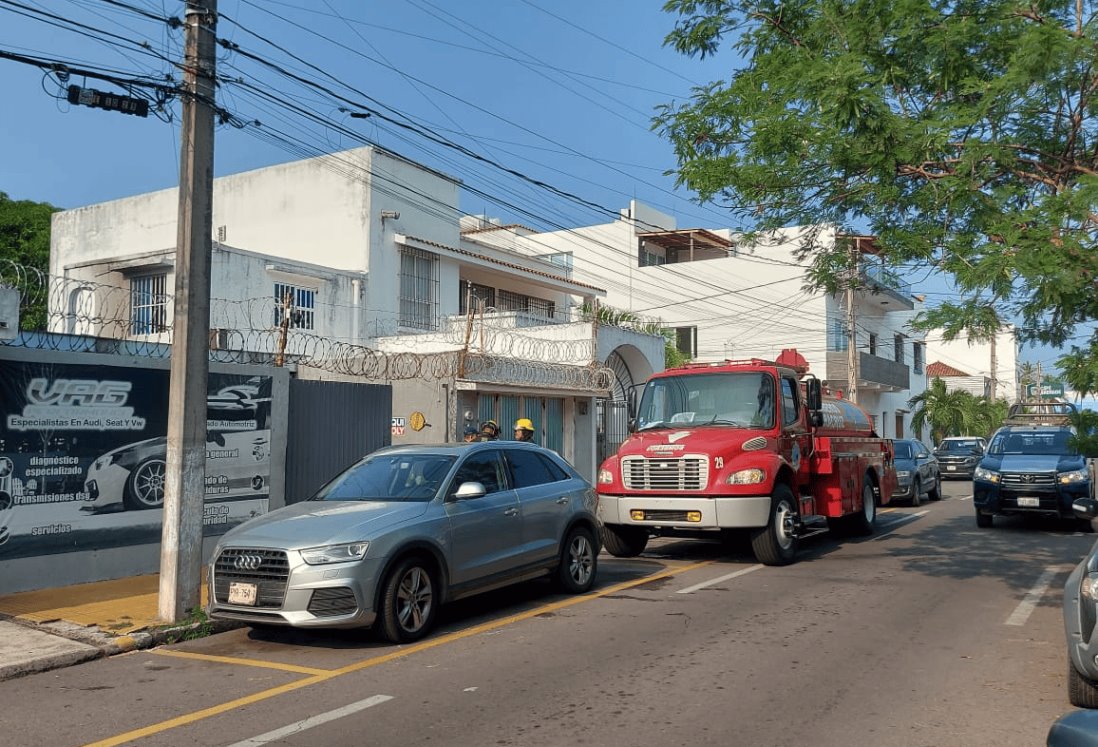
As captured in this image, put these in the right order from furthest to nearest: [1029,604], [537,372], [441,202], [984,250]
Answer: [441,202] < [537,372] < [1029,604] < [984,250]

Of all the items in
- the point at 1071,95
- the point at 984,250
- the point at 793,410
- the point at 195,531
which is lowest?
the point at 195,531

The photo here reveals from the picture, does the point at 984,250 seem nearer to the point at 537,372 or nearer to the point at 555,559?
the point at 555,559

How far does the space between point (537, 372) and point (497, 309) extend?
9286 millimetres

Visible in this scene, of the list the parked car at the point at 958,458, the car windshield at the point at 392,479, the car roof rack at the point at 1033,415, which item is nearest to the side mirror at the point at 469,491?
the car windshield at the point at 392,479

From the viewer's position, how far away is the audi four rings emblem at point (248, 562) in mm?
7605

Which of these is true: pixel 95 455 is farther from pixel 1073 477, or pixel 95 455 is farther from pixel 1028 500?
pixel 1073 477

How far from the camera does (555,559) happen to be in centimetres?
970

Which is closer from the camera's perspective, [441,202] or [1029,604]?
[1029,604]

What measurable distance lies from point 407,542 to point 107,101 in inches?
208

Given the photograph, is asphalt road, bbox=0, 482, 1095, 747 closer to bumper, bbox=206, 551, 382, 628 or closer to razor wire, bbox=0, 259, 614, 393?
bumper, bbox=206, 551, 382, 628

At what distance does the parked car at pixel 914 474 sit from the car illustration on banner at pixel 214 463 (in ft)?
47.1

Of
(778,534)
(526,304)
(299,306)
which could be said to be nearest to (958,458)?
(526,304)

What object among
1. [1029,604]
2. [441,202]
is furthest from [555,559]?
[441,202]

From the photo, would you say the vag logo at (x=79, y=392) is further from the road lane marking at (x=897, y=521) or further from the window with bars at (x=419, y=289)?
the window with bars at (x=419, y=289)
